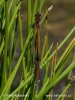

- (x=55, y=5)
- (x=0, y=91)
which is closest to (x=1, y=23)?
(x=0, y=91)

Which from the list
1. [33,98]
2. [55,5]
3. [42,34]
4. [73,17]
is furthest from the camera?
[55,5]

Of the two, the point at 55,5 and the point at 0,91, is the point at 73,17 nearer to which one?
the point at 55,5

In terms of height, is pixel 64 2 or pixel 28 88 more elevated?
pixel 28 88

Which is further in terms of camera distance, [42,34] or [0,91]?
[42,34]

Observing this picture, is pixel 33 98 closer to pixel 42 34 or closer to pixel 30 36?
pixel 30 36

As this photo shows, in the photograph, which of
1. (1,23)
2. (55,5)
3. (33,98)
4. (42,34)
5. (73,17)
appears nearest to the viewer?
(33,98)

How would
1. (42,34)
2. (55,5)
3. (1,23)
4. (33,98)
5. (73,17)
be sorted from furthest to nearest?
1. (55,5)
2. (73,17)
3. (42,34)
4. (1,23)
5. (33,98)

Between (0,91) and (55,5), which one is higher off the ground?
(0,91)

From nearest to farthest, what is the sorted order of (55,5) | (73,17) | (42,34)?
(42,34) < (73,17) < (55,5)

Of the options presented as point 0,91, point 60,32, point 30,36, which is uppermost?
point 30,36
